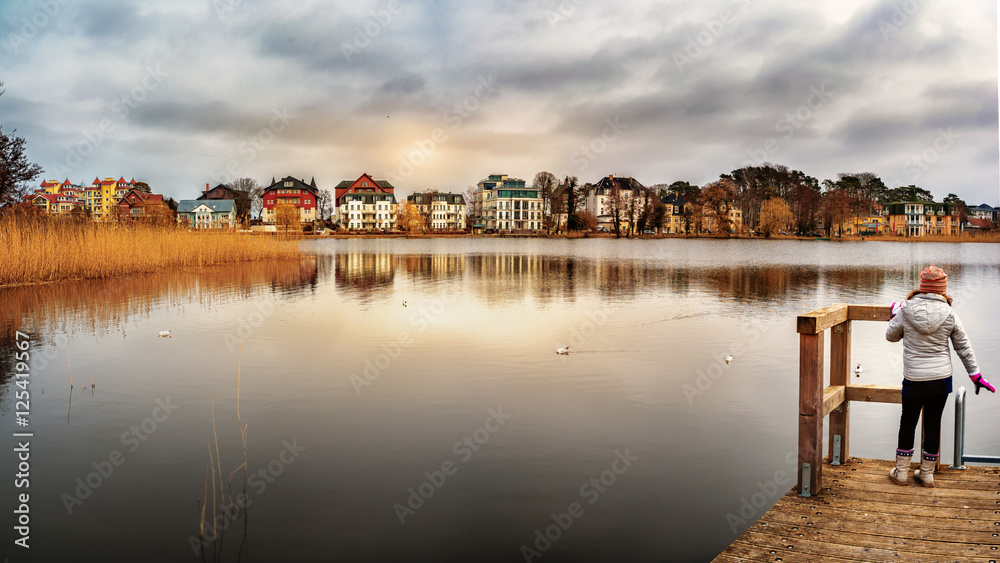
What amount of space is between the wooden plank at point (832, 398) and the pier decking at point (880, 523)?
2.62ft

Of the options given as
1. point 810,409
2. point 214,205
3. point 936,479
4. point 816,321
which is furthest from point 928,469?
point 214,205

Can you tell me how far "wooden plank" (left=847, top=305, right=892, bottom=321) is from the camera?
7480 mm

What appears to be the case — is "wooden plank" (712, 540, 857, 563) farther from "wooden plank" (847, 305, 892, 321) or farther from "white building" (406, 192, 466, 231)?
"white building" (406, 192, 466, 231)

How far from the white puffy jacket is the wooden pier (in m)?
0.52

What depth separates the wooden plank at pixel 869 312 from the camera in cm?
748

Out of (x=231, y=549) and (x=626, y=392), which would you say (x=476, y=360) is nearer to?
(x=626, y=392)

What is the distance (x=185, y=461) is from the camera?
9219 millimetres

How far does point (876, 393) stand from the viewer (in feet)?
24.3

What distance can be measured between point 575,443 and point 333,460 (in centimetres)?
351

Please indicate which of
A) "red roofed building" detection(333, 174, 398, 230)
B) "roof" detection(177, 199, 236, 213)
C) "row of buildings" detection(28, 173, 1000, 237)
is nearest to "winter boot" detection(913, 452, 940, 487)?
"row of buildings" detection(28, 173, 1000, 237)

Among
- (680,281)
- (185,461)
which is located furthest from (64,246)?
(680,281)

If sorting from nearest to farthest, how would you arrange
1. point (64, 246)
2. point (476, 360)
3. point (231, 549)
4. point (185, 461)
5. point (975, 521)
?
1. point (975, 521)
2. point (231, 549)
3. point (185, 461)
4. point (476, 360)
5. point (64, 246)

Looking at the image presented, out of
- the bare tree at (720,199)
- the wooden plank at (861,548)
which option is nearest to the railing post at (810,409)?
the wooden plank at (861,548)

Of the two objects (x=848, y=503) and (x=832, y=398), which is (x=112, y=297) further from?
(x=848, y=503)
